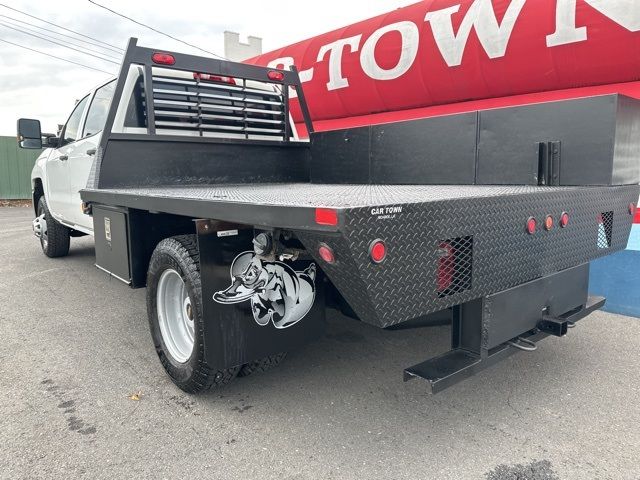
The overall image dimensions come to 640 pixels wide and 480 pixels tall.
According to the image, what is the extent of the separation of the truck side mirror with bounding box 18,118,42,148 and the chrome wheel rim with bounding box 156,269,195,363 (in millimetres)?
3520

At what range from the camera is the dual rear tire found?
274 cm

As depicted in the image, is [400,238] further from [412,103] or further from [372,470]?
[412,103]

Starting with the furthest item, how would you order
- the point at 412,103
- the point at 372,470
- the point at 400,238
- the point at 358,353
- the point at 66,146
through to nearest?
1. the point at 412,103
2. the point at 66,146
3. the point at 358,353
4. the point at 372,470
5. the point at 400,238

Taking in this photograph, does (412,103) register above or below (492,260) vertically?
above

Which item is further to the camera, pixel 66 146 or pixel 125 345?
pixel 66 146

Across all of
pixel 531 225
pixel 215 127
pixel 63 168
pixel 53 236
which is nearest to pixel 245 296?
pixel 531 225

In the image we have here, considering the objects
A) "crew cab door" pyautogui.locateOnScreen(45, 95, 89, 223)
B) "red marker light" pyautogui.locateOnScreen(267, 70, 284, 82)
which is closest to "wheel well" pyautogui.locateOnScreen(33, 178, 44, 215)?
"crew cab door" pyautogui.locateOnScreen(45, 95, 89, 223)

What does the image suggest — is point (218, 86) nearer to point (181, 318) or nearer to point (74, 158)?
point (74, 158)

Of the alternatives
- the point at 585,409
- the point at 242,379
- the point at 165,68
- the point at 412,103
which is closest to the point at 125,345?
the point at 242,379

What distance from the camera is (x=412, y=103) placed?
22.7 ft

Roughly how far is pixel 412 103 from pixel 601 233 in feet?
14.0

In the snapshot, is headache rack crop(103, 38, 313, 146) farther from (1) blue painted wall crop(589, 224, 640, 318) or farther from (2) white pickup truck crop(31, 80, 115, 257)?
(1) blue painted wall crop(589, 224, 640, 318)

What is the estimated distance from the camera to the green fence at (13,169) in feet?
60.3

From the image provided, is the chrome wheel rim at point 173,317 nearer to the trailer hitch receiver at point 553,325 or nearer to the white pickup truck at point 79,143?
the white pickup truck at point 79,143
